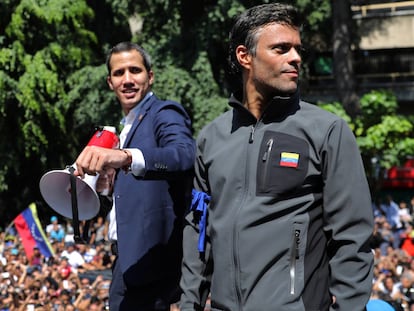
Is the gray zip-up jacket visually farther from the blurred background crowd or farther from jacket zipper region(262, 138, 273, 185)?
the blurred background crowd

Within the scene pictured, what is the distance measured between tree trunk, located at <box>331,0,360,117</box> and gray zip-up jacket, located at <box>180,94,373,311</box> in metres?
15.1

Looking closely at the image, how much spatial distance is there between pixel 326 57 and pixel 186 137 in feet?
76.7

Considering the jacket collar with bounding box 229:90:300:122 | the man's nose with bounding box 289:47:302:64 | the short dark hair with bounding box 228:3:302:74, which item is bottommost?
the jacket collar with bounding box 229:90:300:122

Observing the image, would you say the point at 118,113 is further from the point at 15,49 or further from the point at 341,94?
the point at 341,94

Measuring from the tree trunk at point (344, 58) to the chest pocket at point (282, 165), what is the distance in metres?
15.1

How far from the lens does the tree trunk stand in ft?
56.7

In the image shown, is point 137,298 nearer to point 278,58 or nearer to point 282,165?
point 282,165

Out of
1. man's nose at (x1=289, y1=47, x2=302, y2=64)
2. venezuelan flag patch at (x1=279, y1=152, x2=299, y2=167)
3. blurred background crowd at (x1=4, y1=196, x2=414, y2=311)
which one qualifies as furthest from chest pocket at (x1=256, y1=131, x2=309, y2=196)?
blurred background crowd at (x1=4, y1=196, x2=414, y2=311)

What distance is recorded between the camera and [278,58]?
2.50m

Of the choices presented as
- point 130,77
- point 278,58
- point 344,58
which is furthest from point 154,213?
point 344,58

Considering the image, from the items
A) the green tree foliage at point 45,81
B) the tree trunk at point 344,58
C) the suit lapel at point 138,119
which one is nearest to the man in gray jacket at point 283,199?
the suit lapel at point 138,119

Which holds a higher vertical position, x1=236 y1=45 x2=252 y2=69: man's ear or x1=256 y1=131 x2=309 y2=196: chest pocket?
x1=236 y1=45 x2=252 y2=69: man's ear

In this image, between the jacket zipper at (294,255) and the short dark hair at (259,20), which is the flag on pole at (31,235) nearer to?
the short dark hair at (259,20)

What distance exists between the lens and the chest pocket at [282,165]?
236 centimetres
